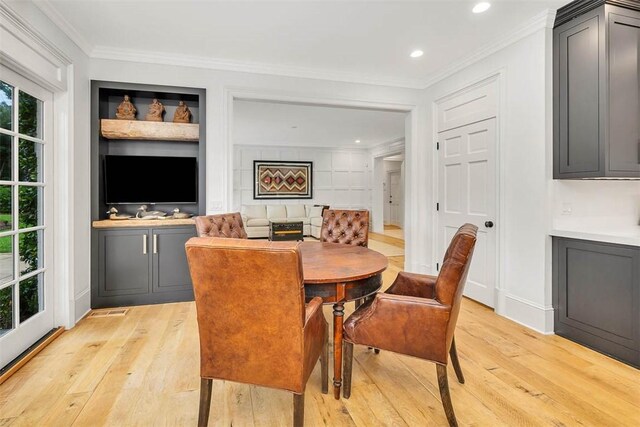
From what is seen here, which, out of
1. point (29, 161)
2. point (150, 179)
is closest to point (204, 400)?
point (29, 161)

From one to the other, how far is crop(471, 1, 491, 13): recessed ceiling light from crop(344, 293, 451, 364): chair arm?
2295mm

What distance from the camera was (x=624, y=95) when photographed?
2529 millimetres

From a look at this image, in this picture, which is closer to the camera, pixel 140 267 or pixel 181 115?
pixel 140 267

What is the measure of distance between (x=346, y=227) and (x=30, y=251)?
2494 millimetres

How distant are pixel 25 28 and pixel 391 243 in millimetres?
6828

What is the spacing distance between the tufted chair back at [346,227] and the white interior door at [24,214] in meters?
2.27

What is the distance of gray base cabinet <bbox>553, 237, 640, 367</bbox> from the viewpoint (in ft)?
7.42

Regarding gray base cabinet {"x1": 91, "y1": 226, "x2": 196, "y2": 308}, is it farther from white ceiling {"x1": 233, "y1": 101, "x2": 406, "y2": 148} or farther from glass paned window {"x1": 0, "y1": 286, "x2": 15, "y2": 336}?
white ceiling {"x1": 233, "y1": 101, "x2": 406, "y2": 148}

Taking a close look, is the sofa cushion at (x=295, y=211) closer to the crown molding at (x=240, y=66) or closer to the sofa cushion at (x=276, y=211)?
the sofa cushion at (x=276, y=211)

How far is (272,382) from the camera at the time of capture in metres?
1.44

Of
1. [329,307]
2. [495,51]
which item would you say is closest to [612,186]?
[495,51]

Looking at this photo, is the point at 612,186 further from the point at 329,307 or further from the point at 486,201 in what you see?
the point at 329,307

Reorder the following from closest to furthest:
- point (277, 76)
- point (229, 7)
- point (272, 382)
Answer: point (272, 382) → point (229, 7) → point (277, 76)

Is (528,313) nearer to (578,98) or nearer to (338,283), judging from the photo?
(578,98)
